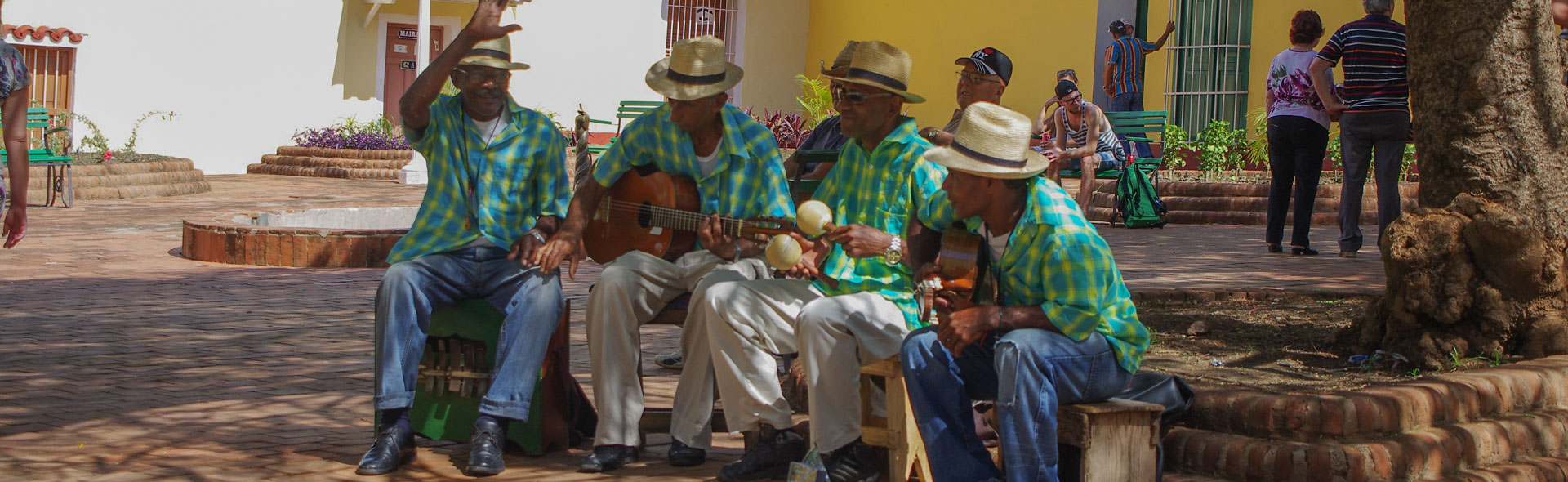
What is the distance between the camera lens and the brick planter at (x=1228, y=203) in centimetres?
1260

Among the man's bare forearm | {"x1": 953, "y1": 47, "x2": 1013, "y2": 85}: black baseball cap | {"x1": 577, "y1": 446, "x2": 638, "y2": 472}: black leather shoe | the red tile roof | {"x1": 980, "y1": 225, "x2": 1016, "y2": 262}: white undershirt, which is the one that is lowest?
{"x1": 577, "y1": 446, "x2": 638, "y2": 472}: black leather shoe

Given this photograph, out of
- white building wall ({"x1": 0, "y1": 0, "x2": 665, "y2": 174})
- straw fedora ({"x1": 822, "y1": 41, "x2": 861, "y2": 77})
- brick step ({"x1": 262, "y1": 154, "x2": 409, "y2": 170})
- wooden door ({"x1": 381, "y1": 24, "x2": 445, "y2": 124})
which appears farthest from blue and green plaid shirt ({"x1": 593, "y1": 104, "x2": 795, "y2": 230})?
wooden door ({"x1": 381, "y1": 24, "x2": 445, "y2": 124})

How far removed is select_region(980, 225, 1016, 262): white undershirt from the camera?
3898mm

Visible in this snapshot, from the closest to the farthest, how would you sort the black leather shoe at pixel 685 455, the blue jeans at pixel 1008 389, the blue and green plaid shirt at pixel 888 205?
the blue jeans at pixel 1008 389
the blue and green plaid shirt at pixel 888 205
the black leather shoe at pixel 685 455

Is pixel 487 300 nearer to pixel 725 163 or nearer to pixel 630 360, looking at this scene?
pixel 630 360

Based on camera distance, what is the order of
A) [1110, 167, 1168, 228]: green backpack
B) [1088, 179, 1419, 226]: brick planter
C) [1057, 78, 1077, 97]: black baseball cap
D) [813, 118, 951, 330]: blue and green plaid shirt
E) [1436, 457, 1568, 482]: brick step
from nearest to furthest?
[1436, 457, 1568, 482]: brick step
[813, 118, 951, 330]: blue and green plaid shirt
[1057, 78, 1077, 97]: black baseball cap
[1110, 167, 1168, 228]: green backpack
[1088, 179, 1419, 226]: brick planter

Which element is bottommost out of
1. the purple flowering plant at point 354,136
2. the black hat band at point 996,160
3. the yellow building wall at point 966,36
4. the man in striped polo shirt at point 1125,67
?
the black hat band at point 996,160

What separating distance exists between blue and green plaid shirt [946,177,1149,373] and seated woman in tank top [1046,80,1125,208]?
7638 millimetres

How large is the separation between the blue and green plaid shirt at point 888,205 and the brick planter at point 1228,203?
8.78 meters

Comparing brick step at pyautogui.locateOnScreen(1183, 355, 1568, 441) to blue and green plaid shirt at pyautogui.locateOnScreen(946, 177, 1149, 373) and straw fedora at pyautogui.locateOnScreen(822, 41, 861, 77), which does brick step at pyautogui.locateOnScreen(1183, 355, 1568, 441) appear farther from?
straw fedora at pyautogui.locateOnScreen(822, 41, 861, 77)

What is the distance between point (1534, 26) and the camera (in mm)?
5242

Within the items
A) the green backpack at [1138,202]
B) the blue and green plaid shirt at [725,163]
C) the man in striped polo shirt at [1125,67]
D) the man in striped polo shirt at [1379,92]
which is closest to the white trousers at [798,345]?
the blue and green plaid shirt at [725,163]

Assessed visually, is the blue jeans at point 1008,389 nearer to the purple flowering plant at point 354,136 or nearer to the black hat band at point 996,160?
the black hat band at point 996,160

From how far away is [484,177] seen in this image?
486cm
